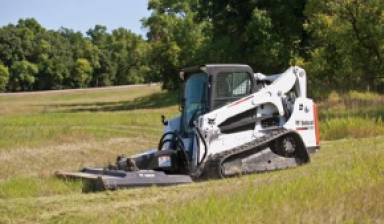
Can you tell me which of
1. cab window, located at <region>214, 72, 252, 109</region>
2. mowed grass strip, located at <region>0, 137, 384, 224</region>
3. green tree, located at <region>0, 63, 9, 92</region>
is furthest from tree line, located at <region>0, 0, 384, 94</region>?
green tree, located at <region>0, 63, 9, 92</region>

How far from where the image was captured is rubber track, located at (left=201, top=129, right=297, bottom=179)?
1069 centimetres

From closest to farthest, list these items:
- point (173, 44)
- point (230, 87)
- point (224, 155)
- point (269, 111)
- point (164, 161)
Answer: point (224, 155) → point (164, 161) → point (230, 87) → point (269, 111) → point (173, 44)

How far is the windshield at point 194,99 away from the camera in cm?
1145

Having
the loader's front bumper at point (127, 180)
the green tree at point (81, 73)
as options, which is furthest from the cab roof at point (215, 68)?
the green tree at point (81, 73)

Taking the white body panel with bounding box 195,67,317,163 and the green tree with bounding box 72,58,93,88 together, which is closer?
the white body panel with bounding box 195,67,317,163

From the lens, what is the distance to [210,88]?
443 inches

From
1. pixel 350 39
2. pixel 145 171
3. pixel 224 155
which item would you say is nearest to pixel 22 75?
pixel 350 39

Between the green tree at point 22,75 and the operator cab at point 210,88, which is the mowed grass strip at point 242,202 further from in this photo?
the green tree at point 22,75

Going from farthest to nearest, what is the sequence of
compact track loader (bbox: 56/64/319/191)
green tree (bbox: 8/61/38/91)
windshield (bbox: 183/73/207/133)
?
1. green tree (bbox: 8/61/38/91)
2. windshield (bbox: 183/73/207/133)
3. compact track loader (bbox: 56/64/319/191)

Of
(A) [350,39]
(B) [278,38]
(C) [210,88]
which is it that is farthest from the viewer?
(B) [278,38]

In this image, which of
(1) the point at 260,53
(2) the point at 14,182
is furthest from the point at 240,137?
(1) the point at 260,53

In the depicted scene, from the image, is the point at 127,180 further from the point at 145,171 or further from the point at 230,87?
the point at 230,87

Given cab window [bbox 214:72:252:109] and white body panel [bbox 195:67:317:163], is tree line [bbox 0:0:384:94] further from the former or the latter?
cab window [bbox 214:72:252:109]

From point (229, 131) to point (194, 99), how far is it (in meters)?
0.93
